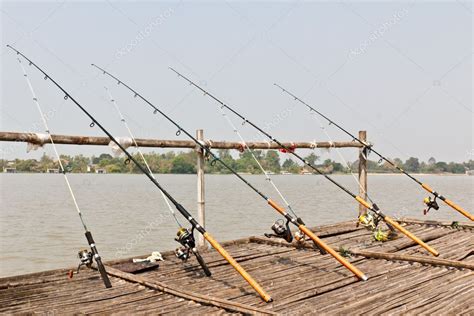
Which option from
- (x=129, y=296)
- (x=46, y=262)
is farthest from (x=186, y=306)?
(x=46, y=262)

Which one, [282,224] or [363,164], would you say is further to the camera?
[363,164]

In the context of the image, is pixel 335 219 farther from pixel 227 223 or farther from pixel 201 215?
pixel 201 215

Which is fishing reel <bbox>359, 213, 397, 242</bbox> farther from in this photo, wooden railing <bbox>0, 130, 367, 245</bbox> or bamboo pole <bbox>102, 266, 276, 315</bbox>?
bamboo pole <bbox>102, 266, 276, 315</bbox>

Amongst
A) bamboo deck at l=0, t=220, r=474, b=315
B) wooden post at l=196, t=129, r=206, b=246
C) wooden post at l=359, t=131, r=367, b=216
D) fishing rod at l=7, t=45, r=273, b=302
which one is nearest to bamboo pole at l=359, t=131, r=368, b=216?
wooden post at l=359, t=131, r=367, b=216

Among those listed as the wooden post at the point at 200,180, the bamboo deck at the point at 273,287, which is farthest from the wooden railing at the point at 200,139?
the bamboo deck at the point at 273,287

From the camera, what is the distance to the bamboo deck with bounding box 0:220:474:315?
3.91m

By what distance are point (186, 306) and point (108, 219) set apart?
19.5 meters

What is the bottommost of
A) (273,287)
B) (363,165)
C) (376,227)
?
(273,287)

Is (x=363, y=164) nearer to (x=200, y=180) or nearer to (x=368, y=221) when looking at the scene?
(x=368, y=221)

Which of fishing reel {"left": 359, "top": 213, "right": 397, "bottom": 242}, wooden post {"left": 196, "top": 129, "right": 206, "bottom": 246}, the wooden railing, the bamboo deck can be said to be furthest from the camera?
fishing reel {"left": 359, "top": 213, "right": 397, "bottom": 242}

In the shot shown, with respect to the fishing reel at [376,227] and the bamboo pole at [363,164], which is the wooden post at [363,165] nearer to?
the bamboo pole at [363,164]

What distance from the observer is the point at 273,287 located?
14.8ft

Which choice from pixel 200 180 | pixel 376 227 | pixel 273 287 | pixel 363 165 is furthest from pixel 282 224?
pixel 363 165

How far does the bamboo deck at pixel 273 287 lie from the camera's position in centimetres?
391
